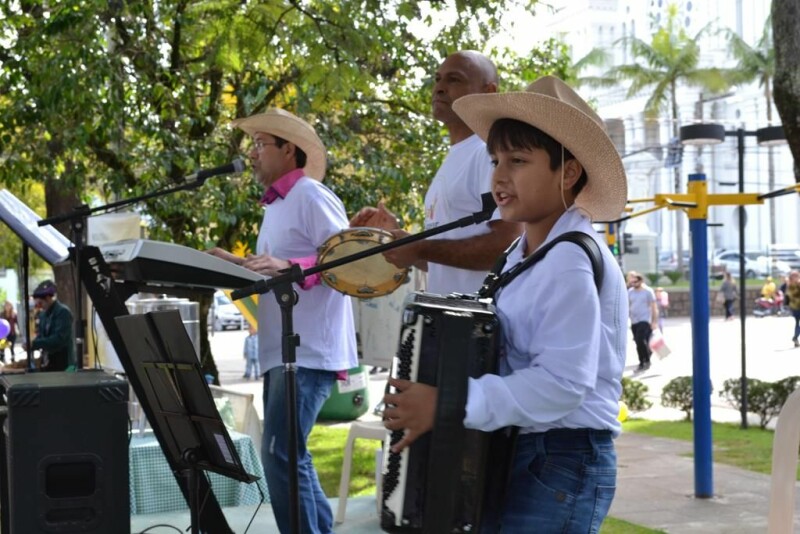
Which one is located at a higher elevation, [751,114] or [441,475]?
[751,114]

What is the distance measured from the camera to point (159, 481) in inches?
287

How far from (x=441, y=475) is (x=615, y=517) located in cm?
563

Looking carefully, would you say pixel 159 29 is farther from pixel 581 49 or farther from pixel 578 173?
pixel 581 49

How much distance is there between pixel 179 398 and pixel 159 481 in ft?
10.9

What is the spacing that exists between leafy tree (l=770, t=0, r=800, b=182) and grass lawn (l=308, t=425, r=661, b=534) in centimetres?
373

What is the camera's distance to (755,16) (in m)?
67.4

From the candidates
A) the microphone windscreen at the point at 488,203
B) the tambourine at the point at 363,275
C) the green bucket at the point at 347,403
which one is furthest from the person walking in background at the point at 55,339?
the microphone windscreen at the point at 488,203

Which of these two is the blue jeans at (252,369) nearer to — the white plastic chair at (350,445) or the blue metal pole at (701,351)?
the blue metal pole at (701,351)

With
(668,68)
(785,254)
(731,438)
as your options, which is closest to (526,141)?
(731,438)

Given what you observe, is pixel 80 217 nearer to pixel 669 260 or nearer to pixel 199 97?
pixel 199 97

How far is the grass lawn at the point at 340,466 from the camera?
741 cm

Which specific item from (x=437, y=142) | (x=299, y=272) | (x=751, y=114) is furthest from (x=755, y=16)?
(x=299, y=272)

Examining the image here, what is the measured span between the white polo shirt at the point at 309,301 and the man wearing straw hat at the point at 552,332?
2.05 meters

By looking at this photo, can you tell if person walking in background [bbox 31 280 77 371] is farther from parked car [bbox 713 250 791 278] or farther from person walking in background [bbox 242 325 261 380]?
parked car [bbox 713 250 791 278]
